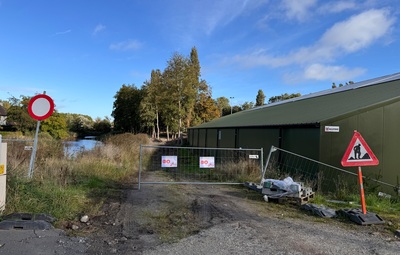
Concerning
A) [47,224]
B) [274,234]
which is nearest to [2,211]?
[47,224]

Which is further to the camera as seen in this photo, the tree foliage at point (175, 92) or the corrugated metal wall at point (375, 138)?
the tree foliage at point (175, 92)

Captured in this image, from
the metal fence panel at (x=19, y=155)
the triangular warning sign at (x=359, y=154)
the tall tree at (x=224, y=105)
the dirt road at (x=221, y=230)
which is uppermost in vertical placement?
the tall tree at (x=224, y=105)

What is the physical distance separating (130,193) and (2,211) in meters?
3.81

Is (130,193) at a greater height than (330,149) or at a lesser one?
lesser

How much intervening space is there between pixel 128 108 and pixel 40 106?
197 ft

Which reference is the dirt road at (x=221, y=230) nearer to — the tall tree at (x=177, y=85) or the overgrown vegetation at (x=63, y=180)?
the overgrown vegetation at (x=63, y=180)

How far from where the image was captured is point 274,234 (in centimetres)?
613

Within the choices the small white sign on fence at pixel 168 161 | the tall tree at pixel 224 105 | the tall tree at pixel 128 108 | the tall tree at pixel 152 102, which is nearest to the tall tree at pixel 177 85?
the tall tree at pixel 152 102

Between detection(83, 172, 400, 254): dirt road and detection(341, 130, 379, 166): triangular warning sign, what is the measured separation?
1439mm

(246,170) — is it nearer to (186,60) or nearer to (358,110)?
(358,110)

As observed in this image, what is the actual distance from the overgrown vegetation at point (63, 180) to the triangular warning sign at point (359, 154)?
5888 millimetres

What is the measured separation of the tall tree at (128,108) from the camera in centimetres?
6756

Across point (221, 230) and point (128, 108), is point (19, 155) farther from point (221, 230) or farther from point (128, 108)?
point (128, 108)

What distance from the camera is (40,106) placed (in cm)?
921
